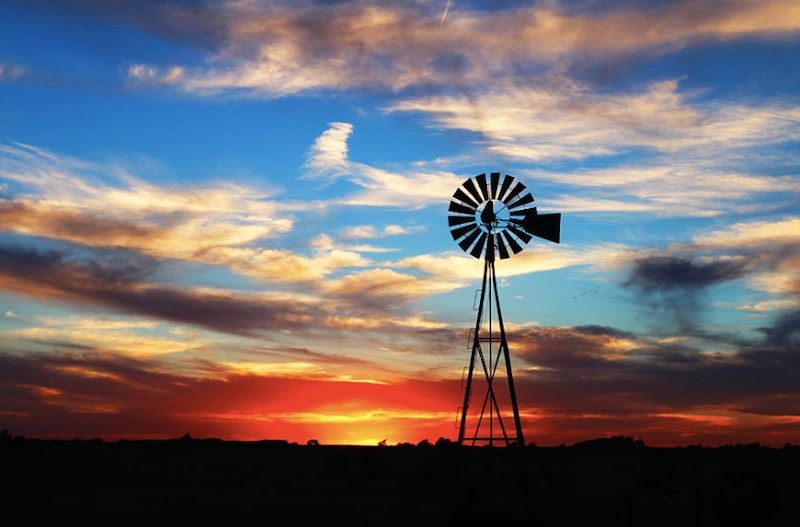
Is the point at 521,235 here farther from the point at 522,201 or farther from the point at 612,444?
the point at 612,444

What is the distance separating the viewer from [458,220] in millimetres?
33688

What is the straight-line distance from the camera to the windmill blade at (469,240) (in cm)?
3347

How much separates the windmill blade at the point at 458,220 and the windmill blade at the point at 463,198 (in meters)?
0.50

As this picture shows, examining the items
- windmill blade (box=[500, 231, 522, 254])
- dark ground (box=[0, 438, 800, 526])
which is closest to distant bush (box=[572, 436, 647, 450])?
dark ground (box=[0, 438, 800, 526])

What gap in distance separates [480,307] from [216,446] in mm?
25098

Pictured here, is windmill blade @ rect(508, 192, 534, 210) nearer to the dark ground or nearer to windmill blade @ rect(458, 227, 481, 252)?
windmill blade @ rect(458, 227, 481, 252)

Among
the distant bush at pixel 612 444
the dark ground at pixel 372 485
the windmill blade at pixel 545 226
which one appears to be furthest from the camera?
the distant bush at pixel 612 444

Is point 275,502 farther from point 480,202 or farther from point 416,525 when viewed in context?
point 480,202

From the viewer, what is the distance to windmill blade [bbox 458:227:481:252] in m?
33.5

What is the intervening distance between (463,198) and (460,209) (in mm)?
426

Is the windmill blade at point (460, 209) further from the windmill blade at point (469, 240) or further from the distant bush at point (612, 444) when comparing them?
the distant bush at point (612, 444)

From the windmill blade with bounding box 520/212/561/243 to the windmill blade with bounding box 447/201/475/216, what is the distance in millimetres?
2001

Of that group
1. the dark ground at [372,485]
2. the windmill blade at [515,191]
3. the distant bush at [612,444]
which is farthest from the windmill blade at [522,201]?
the distant bush at [612,444]

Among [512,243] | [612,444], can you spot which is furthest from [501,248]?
[612,444]
